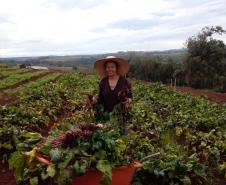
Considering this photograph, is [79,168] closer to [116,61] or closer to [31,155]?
[31,155]

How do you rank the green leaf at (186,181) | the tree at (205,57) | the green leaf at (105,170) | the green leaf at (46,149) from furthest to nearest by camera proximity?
the tree at (205,57) < the green leaf at (186,181) < the green leaf at (46,149) < the green leaf at (105,170)

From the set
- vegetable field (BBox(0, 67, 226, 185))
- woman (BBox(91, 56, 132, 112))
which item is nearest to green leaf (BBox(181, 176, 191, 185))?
vegetable field (BBox(0, 67, 226, 185))

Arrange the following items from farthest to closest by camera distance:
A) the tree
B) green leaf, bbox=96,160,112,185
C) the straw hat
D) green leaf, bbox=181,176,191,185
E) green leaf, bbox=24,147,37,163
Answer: the tree → the straw hat → green leaf, bbox=181,176,191,185 → green leaf, bbox=24,147,37,163 → green leaf, bbox=96,160,112,185

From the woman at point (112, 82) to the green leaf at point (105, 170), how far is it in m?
2.07

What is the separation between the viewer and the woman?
6223 mm

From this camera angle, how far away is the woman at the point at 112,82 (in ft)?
20.4

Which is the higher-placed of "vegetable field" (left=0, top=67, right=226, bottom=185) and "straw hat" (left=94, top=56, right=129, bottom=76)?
"straw hat" (left=94, top=56, right=129, bottom=76)

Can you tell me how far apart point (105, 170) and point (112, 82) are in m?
2.44

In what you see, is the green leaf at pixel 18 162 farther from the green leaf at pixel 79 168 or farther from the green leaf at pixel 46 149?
the green leaf at pixel 79 168

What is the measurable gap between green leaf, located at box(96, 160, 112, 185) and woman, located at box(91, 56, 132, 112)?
2067 millimetres

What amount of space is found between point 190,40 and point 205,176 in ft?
102

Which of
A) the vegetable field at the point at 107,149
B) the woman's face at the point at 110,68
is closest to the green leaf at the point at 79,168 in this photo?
the vegetable field at the point at 107,149

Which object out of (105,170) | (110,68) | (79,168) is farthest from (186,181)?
(110,68)

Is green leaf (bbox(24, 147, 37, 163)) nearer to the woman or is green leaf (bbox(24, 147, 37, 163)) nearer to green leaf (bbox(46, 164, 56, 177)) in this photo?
green leaf (bbox(46, 164, 56, 177))
